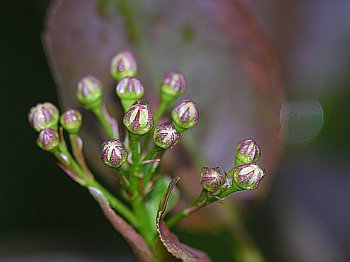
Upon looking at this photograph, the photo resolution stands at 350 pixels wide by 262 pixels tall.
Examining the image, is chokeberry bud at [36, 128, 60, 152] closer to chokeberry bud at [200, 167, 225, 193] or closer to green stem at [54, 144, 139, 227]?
green stem at [54, 144, 139, 227]

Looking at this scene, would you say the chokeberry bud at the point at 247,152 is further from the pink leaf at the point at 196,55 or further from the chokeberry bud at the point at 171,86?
the pink leaf at the point at 196,55

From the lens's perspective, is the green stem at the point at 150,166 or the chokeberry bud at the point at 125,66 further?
the chokeberry bud at the point at 125,66

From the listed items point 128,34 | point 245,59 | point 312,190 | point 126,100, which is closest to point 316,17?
point 312,190

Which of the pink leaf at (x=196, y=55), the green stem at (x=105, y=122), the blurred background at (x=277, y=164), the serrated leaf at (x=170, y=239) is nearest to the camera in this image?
the serrated leaf at (x=170, y=239)

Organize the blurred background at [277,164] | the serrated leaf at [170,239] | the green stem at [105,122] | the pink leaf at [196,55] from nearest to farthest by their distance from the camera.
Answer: the serrated leaf at [170,239], the green stem at [105,122], the pink leaf at [196,55], the blurred background at [277,164]

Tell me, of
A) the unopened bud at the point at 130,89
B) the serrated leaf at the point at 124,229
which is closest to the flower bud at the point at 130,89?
the unopened bud at the point at 130,89

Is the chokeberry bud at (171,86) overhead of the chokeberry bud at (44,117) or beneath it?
beneath

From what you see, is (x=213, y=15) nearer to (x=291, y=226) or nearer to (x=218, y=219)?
(x=218, y=219)

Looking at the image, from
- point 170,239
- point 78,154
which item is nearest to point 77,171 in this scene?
point 78,154
